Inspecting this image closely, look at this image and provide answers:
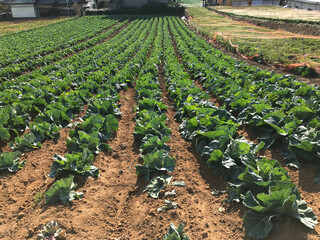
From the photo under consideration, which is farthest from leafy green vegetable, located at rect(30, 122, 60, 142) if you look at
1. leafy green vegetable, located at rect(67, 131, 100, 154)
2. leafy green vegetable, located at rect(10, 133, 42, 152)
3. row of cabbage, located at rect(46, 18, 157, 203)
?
leafy green vegetable, located at rect(67, 131, 100, 154)

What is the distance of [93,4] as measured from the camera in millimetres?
68938

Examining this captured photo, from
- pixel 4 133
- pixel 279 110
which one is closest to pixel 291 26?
pixel 279 110

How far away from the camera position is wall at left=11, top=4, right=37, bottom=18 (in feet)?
181

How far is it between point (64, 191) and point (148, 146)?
1.93 meters

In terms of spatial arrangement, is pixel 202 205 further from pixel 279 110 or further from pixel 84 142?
pixel 279 110

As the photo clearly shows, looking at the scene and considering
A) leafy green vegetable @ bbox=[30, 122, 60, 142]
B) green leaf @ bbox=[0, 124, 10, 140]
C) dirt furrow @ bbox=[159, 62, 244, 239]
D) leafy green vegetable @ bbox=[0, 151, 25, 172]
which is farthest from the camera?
leafy green vegetable @ bbox=[30, 122, 60, 142]

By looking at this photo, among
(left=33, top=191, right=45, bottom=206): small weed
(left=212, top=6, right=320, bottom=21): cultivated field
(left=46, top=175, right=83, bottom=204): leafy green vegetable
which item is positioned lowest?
(left=33, top=191, right=45, bottom=206): small weed

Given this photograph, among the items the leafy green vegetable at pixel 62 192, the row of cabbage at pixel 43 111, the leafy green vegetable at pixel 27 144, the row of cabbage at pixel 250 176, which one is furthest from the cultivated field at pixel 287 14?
the leafy green vegetable at pixel 62 192

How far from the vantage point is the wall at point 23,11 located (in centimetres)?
5531

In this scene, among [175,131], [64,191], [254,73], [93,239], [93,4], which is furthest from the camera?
[93,4]

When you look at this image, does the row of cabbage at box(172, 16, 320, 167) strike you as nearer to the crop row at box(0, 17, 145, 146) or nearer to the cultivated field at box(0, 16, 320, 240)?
the cultivated field at box(0, 16, 320, 240)

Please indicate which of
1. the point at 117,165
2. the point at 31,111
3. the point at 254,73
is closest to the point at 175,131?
the point at 117,165

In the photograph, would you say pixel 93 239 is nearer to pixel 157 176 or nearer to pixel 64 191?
pixel 64 191

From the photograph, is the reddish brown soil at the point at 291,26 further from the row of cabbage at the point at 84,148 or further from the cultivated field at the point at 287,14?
the row of cabbage at the point at 84,148
